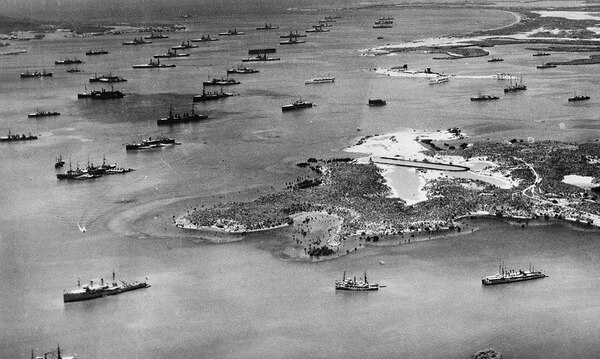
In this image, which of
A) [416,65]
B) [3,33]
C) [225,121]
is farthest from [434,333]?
[3,33]

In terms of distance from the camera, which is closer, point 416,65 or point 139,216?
point 139,216

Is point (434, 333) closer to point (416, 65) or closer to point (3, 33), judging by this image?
point (416, 65)

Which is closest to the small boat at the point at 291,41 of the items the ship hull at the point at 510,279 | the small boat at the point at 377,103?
the small boat at the point at 377,103

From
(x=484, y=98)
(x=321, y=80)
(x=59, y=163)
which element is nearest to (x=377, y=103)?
(x=484, y=98)

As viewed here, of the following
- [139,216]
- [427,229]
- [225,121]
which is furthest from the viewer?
[225,121]

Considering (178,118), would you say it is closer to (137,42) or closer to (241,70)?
(241,70)

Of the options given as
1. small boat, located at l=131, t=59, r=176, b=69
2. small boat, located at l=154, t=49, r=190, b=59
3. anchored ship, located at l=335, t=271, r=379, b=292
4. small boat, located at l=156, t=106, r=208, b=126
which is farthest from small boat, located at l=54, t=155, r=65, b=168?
small boat, located at l=154, t=49, r=190, b=59
